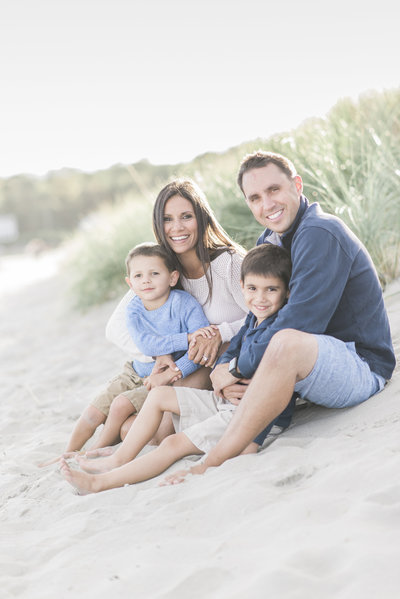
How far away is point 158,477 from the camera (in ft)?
9.76

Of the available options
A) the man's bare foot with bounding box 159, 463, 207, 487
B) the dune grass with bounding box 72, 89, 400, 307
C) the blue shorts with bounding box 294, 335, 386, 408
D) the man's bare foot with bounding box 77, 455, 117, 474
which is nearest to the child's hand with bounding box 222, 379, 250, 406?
the blue shorts with bounding box 294, 335, 386, 408

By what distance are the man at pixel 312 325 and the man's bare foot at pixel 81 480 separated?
1.64 ft

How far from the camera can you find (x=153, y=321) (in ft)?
12.1

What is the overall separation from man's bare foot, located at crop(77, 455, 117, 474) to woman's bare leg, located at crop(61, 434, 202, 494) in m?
0.15

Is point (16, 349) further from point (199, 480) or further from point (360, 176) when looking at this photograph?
point (199, 480)

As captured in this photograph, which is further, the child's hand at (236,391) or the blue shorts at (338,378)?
the child's hand at (236,391)

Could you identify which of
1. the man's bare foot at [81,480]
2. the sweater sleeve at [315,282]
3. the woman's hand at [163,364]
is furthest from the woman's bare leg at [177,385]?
the sweater sleeve at [315,282]

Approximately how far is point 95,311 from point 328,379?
6.56 meters

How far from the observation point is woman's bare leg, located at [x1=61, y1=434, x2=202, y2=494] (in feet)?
9.66

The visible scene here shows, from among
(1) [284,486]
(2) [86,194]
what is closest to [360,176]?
(1) [284,486]

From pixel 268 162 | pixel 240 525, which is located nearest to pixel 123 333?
pixel 268 162

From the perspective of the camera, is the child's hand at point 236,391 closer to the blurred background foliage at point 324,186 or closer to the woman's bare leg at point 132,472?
the woman's bare leg at point 132,472

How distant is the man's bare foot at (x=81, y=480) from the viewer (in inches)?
116

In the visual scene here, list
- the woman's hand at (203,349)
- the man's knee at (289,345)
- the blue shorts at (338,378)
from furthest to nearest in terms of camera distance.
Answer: the woman's hand at (203,349)
the blue shorts at (338,378)
the man's knee at (289,345)
